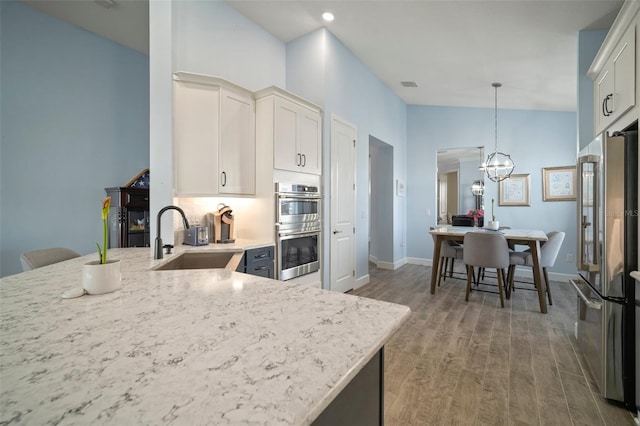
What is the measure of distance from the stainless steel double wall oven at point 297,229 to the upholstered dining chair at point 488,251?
1899mm

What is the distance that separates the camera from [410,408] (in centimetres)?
178

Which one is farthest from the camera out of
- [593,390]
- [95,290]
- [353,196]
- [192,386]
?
[353,196]

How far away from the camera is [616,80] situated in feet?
6.36

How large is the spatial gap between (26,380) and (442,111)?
21.6 feet

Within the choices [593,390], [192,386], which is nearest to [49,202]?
[192,386]

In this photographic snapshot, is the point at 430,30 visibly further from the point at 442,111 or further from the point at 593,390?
the point at 593,390

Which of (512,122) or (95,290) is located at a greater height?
(512,122)

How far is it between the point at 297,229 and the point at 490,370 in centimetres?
210

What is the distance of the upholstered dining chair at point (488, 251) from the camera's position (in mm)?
3490

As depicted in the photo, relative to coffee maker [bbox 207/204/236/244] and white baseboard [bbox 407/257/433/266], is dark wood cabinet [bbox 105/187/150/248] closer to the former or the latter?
coffee maker [bbox 207/204/236/244]

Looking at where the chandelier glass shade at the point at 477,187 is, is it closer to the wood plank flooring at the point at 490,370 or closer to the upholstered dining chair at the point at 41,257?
the wood plank flooring at the point at 490,370

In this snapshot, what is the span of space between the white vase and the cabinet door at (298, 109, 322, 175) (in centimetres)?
248

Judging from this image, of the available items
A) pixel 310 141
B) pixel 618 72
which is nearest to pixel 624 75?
pixel 618 72

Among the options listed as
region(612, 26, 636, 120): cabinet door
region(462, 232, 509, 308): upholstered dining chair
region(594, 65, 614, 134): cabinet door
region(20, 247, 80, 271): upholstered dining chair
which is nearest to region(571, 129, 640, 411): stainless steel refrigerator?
region(612, 26, 636, 120): cabinet door
